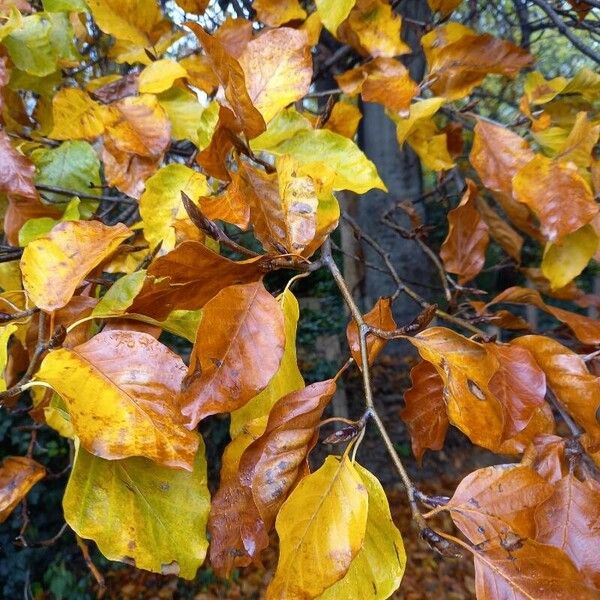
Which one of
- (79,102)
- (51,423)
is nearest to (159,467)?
(51,423)

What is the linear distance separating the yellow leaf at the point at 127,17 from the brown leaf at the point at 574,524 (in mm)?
731

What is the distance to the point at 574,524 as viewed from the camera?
16.0 inches

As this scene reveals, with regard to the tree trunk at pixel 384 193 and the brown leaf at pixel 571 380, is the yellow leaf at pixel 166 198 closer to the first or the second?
the brown leaf at pixel 571 380

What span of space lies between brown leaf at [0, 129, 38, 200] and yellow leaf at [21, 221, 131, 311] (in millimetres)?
170

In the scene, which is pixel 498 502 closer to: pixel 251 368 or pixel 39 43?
pixel 251 368

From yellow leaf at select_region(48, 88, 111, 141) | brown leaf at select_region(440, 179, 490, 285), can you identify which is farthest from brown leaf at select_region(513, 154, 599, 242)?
yellow leaf at select_region(48, 88, 111, 141)

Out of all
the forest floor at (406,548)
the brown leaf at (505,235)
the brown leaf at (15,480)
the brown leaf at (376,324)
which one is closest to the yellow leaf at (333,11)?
the brown leaf at (376,324)

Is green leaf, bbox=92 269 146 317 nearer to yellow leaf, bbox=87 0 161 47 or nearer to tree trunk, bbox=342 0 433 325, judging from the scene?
yellow leaf, bbox=87 0 161 47

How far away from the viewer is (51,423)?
0.58m

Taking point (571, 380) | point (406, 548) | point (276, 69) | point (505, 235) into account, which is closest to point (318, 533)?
point (571, 380)

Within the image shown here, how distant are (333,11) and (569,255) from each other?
0.44m

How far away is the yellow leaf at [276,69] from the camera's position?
50cm

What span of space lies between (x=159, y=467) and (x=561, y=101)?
2.83 feet

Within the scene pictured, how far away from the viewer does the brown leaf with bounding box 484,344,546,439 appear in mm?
420
